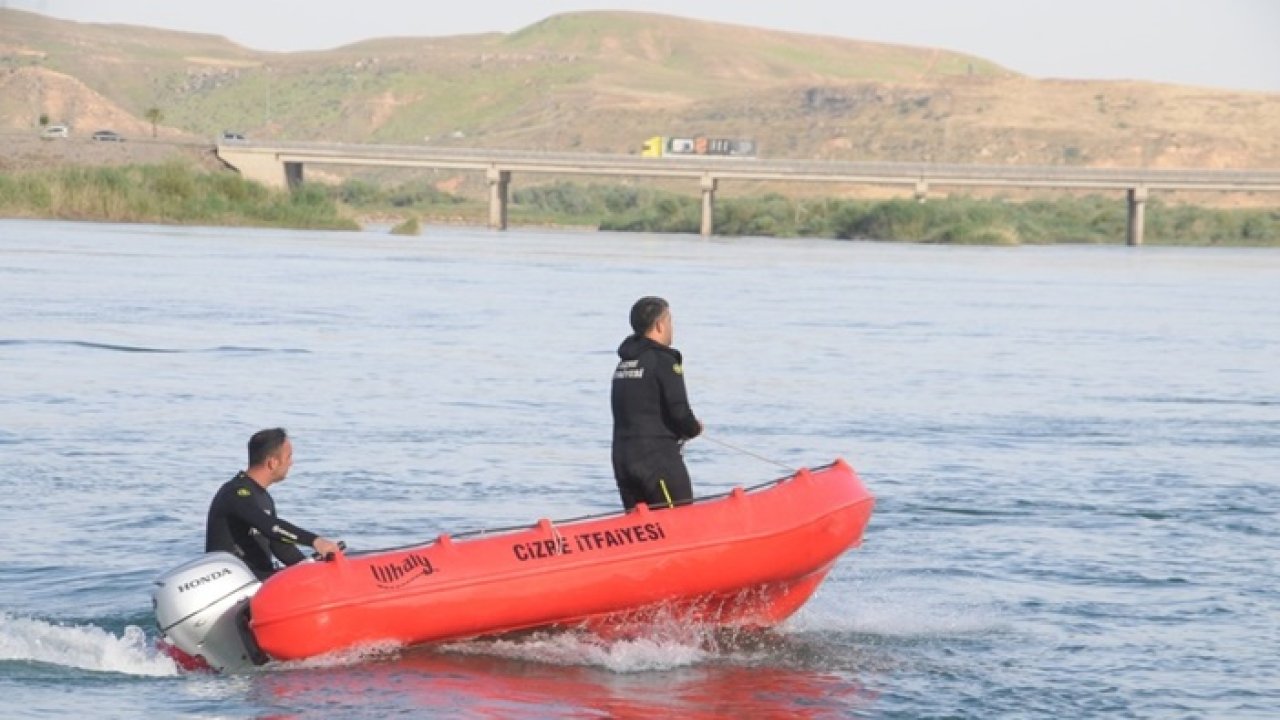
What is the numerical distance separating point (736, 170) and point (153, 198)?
34.6 metres

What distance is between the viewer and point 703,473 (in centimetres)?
2047

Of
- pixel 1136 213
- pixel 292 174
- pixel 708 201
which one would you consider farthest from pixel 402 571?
pixel 708 201

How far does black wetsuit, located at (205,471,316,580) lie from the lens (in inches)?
451

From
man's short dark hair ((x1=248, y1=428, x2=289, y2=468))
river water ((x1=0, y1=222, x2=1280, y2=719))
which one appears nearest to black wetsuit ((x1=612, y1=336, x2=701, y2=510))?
river water ((x1=0, y1=222, x2=1280, y2=719))

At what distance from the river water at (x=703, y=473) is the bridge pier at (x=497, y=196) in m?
65.0

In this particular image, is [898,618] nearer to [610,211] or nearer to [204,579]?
[204,579]

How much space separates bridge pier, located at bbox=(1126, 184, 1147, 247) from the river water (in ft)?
202

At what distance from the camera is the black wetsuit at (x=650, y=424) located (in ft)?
38.9

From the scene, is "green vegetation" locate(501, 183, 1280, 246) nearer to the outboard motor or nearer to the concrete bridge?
the concrete bridge

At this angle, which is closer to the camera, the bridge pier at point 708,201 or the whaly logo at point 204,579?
the whaly logo at point 204,579

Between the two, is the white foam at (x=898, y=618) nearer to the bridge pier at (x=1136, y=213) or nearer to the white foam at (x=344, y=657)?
the white foam at (x=344, y=657)

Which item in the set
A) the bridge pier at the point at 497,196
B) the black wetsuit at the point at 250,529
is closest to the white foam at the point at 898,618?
the black wetsuit at the point at 250,529

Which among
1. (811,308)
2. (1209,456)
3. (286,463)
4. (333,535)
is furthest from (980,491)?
(811,308)

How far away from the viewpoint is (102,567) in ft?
49.5
